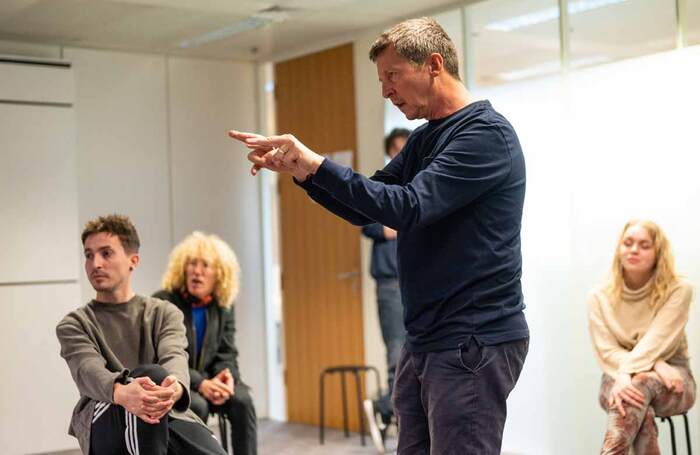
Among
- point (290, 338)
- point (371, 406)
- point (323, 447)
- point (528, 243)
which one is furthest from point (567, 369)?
point (290, 338)

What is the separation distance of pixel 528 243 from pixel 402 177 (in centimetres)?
306

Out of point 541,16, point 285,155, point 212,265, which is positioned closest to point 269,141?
point 285,155

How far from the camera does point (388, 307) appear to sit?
18.5 feet

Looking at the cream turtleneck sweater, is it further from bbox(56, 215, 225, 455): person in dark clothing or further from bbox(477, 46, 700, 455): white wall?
bbox(56, 215, 225, 455): person in dark clothing

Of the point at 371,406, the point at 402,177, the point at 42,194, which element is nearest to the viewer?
the point at 402,177

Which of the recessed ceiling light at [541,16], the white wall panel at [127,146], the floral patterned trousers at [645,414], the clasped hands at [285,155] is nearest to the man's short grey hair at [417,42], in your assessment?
the clasped hands at [285,155]

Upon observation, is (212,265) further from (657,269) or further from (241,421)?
(657,269)

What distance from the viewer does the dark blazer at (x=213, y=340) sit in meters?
4.42

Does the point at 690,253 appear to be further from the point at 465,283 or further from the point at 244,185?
the point at 244,185

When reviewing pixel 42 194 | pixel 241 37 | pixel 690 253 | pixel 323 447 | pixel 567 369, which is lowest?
pixel 323 447

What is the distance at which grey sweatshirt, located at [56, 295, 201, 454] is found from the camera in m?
3.08

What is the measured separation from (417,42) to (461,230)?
15.7 inches

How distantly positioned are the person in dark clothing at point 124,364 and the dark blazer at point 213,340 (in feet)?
3.07

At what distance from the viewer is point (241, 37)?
6.33 meters
